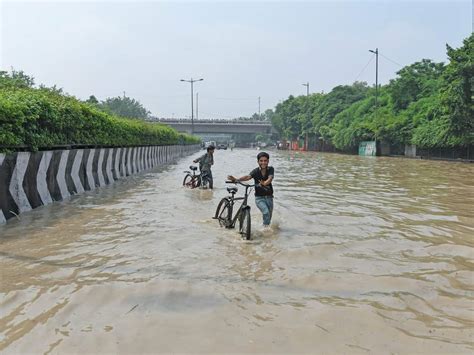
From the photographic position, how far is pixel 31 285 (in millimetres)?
5023

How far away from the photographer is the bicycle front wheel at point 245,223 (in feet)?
24.2

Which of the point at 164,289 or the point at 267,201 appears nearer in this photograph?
the point at 164,289

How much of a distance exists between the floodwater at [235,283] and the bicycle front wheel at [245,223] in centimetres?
16

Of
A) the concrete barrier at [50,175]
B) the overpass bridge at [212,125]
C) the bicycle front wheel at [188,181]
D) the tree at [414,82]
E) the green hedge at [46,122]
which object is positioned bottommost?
the bicycle front wheel at [188,181]

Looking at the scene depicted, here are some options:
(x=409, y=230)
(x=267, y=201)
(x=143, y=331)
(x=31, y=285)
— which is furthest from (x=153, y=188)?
(x=143, y=331)

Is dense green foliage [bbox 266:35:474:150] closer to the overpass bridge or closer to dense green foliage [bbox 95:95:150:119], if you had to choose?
the overpass bridge

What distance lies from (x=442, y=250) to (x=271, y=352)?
422 centimetres

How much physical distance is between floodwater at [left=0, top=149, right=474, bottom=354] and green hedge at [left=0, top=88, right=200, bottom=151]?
1601 mm

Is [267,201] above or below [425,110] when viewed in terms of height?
below

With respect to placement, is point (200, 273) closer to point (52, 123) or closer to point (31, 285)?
point (31, 285)

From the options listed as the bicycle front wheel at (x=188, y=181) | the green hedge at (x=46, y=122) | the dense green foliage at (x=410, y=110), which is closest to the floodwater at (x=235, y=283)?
the green hedge at (x=46, y=122)

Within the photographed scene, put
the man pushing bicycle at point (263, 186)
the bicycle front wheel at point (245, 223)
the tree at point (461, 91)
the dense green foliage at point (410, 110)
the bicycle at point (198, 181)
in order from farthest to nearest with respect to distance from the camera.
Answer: the dense green foliage at point (410, 110), the tree at point (461, 91), the bicycle at point (198, 181), the man pushing bicycle at point (263, 186), the bicycle front wheel at point (245, 223)

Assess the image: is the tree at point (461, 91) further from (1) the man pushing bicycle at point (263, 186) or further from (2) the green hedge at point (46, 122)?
(1) the man pushing bicycle at point (263, 186)

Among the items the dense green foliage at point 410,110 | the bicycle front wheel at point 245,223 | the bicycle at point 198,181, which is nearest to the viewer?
the bicycle front wheel at point 245,223
